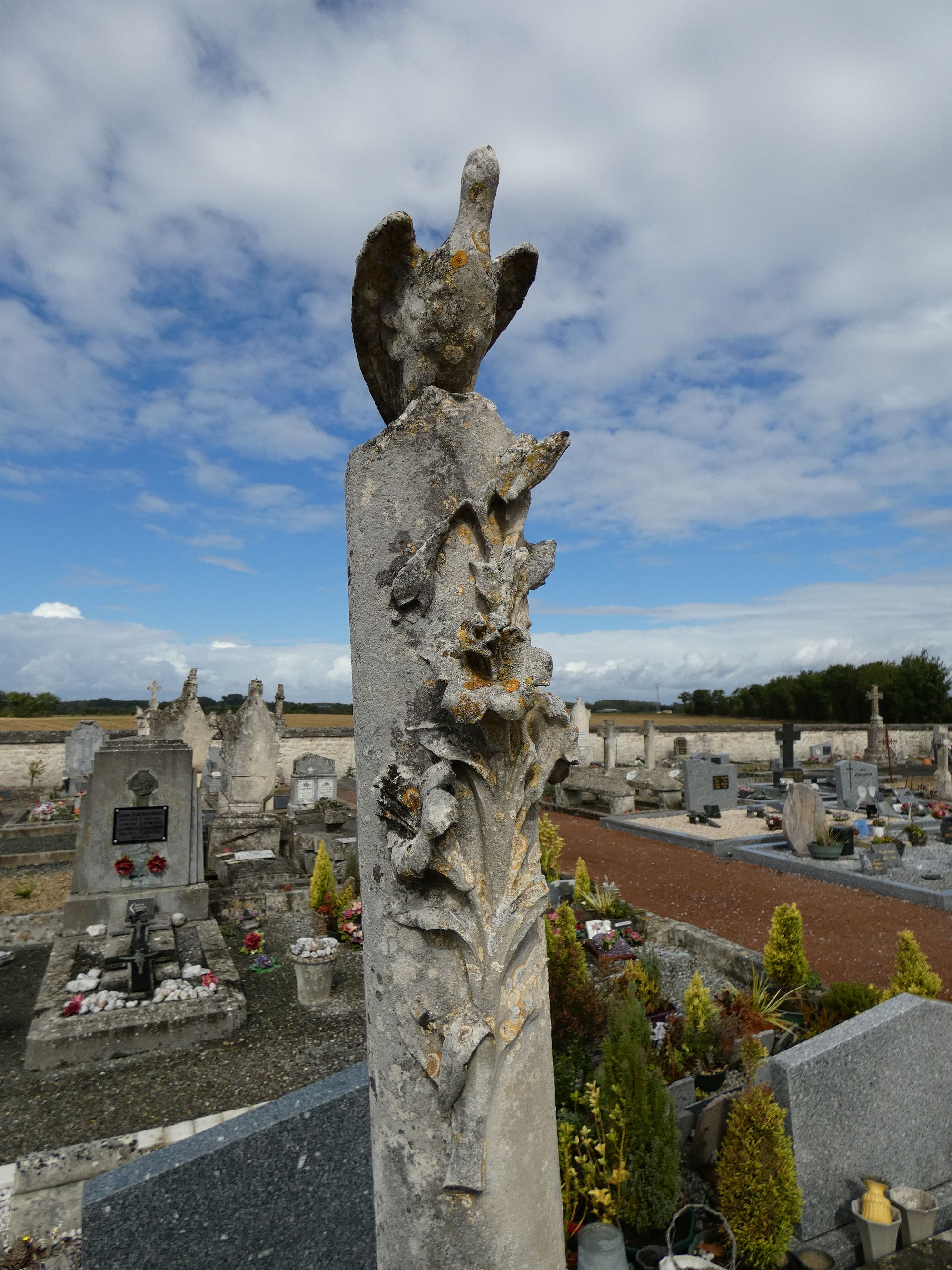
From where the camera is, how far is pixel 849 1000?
5.59m

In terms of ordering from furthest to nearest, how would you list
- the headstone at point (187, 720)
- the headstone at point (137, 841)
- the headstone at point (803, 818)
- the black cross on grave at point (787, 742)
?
the black cross on grave at point (787, 742)
the headstone at point (187, 720)
the headstone at point (803, 818)
the headstone at point (137, 841)

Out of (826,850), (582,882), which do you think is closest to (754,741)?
(826,850)

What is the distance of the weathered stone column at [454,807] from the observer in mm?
2080

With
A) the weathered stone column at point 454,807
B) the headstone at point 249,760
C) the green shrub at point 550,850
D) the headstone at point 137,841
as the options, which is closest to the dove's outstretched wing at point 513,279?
the weathered stone column at point 454,807

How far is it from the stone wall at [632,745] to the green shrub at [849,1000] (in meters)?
23.3

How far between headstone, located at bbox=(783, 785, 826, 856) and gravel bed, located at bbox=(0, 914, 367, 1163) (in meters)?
9.78

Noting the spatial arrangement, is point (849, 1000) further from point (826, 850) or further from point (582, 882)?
point (826, 850)

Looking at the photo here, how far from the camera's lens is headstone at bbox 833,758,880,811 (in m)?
19.6

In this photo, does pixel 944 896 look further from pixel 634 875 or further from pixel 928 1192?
pixel 928 1192

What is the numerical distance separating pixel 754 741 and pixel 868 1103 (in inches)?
1536

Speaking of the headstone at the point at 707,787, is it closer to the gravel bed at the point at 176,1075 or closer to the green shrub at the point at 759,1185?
the gravel bed at the point at 176,1075

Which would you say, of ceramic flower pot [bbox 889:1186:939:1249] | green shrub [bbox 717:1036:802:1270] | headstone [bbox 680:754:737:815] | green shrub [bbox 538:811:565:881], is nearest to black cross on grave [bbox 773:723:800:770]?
headstone [bbox 680:754:737:815]

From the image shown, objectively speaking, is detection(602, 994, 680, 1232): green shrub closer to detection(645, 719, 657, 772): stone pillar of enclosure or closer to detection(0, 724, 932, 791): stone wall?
detection(645, 719, 657, 772): stone pillar of enclosure

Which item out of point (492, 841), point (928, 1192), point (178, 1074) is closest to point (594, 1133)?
point (928, 1192)
